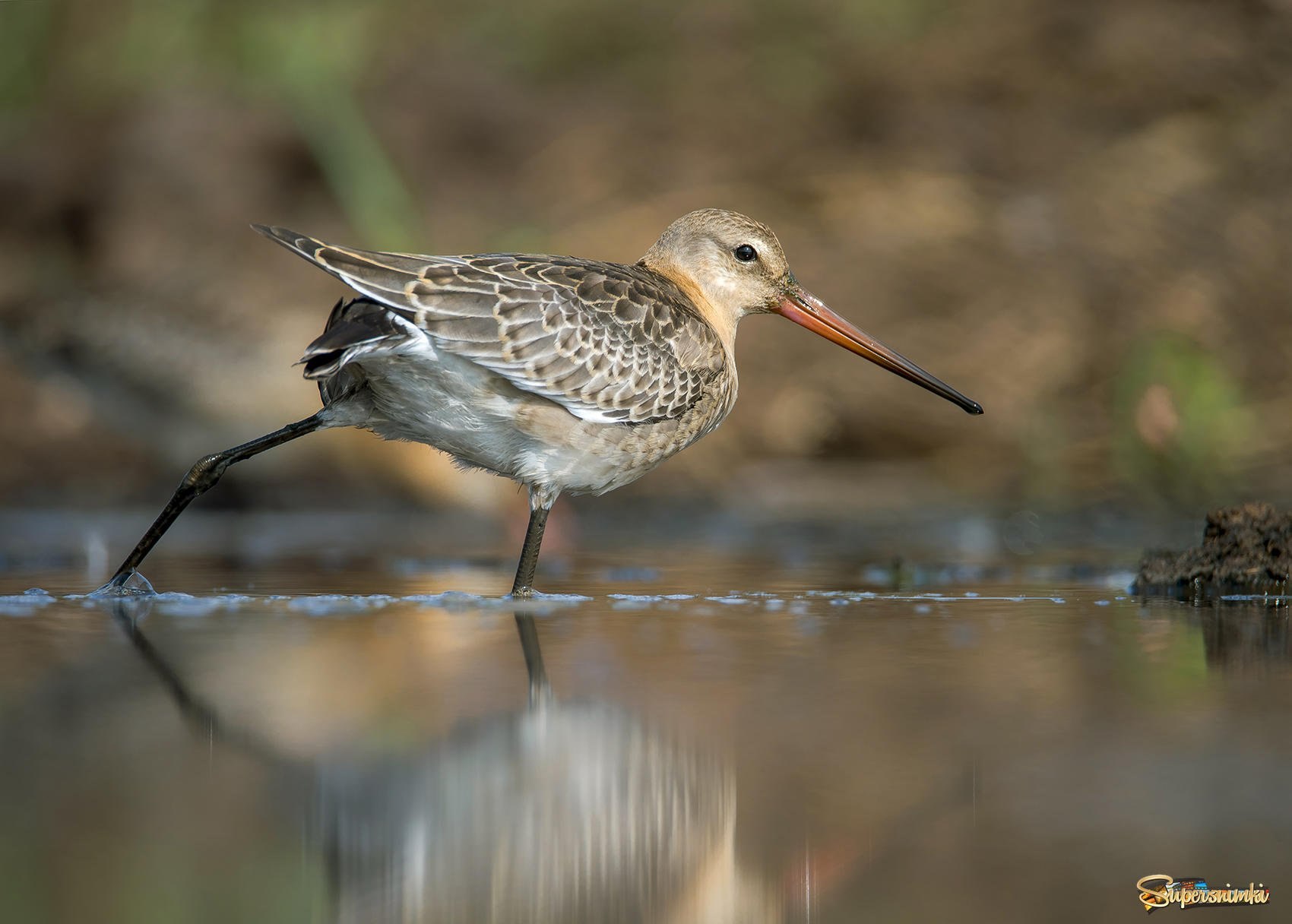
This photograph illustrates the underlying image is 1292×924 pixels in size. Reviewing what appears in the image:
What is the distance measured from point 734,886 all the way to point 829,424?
8.25m

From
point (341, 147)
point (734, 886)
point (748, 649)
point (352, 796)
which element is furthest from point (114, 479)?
point (734, 886)

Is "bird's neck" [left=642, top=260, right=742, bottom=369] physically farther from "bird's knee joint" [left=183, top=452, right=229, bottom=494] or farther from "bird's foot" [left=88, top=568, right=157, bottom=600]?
"bird's foot" [left=88, top=568, right=157, bottom=600]

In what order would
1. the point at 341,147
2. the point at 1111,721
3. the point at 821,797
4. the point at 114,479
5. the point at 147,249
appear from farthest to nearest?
the point at 147,249
the point at 341,147
the point at 114,479
the point at 1111,721
the point at 821,797

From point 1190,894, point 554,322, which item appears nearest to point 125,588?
point 554,322

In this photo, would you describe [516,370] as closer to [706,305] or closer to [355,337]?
[355,337]

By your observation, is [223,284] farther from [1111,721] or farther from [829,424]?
[1111,721]

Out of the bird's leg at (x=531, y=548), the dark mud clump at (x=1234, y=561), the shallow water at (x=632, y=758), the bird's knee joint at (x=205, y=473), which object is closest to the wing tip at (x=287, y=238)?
the bird's knee joint at (x=205, y=473)

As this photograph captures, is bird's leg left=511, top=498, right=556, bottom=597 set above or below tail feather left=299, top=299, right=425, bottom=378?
below

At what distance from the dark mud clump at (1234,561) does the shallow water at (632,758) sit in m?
0.46

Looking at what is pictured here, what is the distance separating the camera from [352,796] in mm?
3002

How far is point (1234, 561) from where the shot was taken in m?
5.98

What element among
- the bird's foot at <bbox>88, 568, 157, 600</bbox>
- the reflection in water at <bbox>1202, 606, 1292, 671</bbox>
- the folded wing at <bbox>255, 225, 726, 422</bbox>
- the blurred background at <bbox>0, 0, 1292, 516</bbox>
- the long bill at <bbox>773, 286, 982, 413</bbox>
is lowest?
the reflection in water at <bbox>1202, 606, 1292, 671</bbox>

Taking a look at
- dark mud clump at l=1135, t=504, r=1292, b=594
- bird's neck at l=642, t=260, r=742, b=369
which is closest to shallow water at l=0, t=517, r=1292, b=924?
dark mud clump at l=1135, t=504, r=1292, b=594

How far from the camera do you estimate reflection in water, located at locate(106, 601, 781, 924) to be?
248 centimetres
